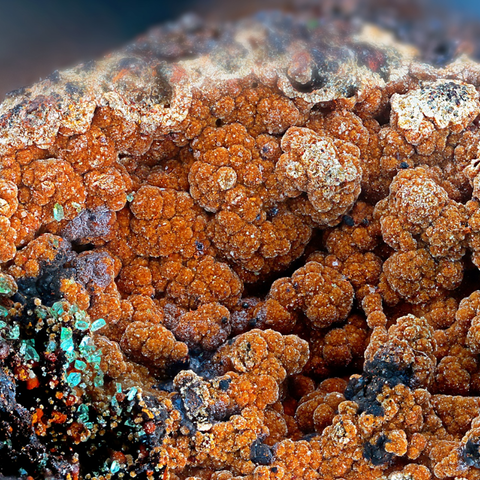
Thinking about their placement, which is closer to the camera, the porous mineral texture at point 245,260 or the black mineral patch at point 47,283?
the porous mineral texture at point 245,260

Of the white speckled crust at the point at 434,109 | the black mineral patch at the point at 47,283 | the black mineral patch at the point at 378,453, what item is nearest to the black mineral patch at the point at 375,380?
the black mineral patch at the point at 378,453

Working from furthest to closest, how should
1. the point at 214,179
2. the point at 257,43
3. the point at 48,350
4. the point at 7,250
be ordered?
the point at 214,179, the point at 257,43, the point at 7,250, the point at 48,350

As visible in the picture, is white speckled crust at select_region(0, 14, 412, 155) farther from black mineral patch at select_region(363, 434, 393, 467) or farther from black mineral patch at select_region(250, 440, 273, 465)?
black mineral patch at select_region(363, 434, 393, 467)

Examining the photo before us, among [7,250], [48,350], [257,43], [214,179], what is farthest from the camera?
[214,179]

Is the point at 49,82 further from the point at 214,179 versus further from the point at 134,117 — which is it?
the point at 214,179

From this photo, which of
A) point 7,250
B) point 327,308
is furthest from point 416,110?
point 7,250

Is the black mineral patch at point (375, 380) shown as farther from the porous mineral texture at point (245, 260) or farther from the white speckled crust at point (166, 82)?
the white speckled crust at point (166, 82)

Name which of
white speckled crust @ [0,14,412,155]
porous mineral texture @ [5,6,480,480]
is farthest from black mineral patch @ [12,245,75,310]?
white speckled crust @ [0,14,412,155]
